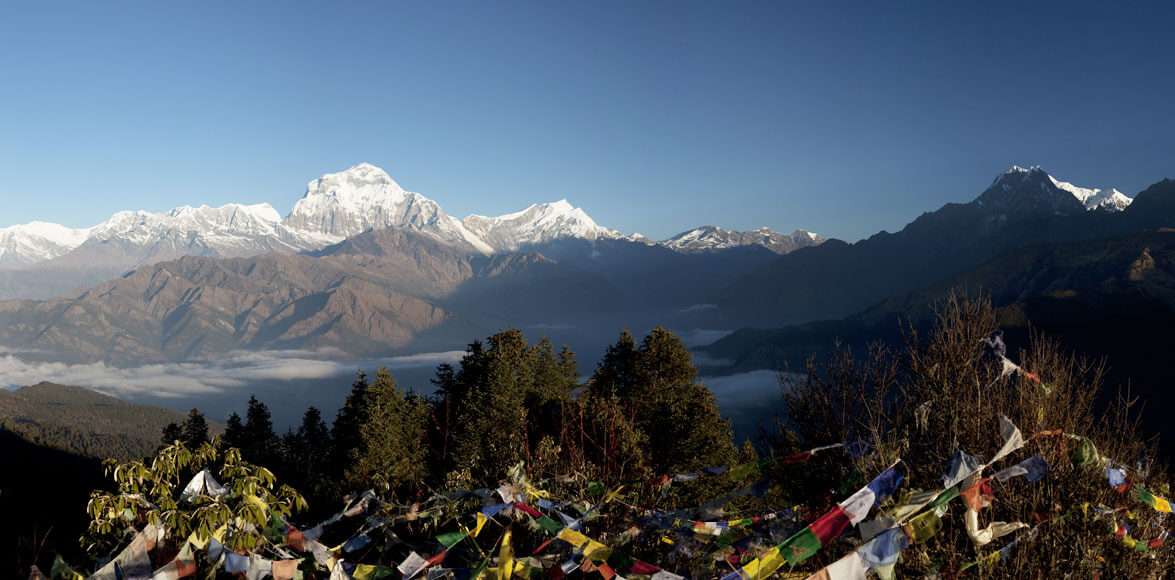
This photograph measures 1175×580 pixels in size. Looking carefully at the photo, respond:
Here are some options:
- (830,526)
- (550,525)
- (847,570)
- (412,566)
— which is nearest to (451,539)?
(412,566)

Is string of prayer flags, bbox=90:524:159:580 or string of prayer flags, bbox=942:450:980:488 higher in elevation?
string of prayer flags, bbox=942:450:980:488

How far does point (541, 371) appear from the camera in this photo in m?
38.0

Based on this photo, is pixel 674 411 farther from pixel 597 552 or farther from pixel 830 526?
pixel 830 526

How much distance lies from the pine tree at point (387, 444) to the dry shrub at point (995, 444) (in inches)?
843

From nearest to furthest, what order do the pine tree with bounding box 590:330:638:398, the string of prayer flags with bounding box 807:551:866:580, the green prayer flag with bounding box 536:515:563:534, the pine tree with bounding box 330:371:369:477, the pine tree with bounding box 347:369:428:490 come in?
the string of prayer flags with bounding box 807:551:866:580 → the green prayer flag with bounding box 536:515:563:534 → the pine tree with bounding box 347:369:428:490 → the pine tree with bounding box 590:330:638:398 → the pine tree with bounding box 330:371:369:477

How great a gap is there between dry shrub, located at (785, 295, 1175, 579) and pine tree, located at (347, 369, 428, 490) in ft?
70.3

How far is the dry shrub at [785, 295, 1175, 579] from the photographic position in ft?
24.7

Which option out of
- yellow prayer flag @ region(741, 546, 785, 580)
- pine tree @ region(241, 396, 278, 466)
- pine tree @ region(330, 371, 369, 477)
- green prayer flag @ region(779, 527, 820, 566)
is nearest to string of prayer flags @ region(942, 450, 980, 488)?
green prayer flag @ region(779, 527, 820, 566)

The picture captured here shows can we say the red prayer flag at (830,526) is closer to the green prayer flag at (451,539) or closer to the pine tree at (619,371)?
the green prayer flag at (451,539)

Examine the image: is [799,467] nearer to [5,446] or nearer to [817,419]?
[817,419]

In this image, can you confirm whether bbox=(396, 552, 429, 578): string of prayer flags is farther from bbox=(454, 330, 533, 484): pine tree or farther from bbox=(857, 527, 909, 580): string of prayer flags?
bbox=(454, 330, 533, 484): pine tree

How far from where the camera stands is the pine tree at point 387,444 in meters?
28.9

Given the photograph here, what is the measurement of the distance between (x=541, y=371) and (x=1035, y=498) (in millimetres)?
31312

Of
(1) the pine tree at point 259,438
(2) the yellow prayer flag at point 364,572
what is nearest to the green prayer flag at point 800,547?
(2) the yellow prayer flag at point 364,572
